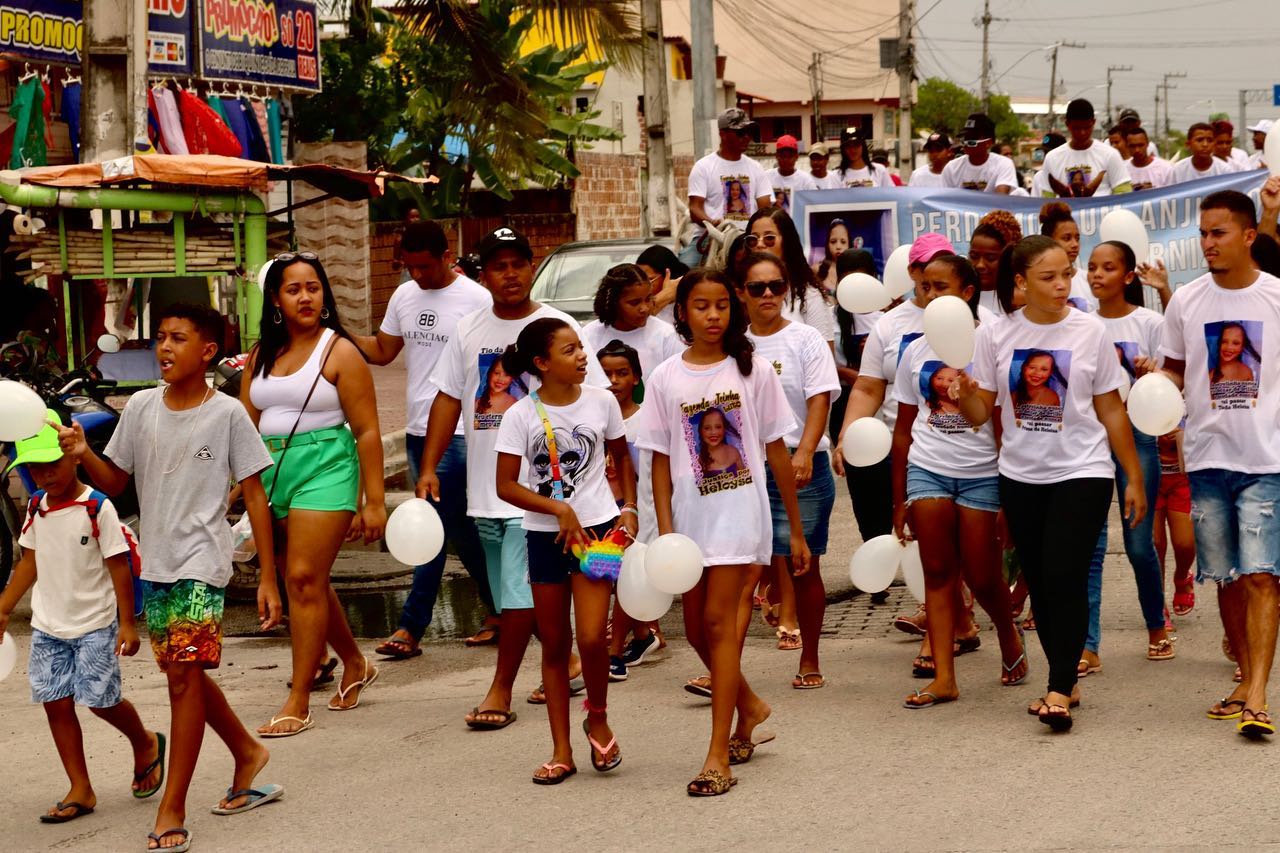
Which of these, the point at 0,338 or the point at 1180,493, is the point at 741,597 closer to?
the point at 1180,493

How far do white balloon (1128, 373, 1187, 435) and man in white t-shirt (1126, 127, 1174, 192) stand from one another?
815 centimetres

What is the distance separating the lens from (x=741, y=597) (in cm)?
596

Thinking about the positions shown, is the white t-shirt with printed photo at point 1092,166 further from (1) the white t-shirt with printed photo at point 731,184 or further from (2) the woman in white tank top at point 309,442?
(2) the woman in white tank top at point 309,442

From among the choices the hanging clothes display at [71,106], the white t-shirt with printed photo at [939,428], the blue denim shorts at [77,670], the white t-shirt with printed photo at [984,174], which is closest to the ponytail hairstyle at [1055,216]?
the white t-shirt with printed photo at [939,428]

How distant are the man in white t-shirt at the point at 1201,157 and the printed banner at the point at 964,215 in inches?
75.0

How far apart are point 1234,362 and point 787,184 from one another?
8.22 metres

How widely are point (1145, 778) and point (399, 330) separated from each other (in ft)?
13.5

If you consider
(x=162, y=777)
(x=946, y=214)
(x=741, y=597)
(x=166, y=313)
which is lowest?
(x=162, y=777)

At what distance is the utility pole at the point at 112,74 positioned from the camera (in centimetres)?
1275

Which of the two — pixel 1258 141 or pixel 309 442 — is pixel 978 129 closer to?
pixel 1258 141

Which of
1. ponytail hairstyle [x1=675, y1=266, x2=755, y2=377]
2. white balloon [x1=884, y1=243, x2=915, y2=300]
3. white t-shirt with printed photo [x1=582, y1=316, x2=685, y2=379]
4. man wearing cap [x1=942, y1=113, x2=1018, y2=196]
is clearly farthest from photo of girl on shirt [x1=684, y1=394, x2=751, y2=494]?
man wearing cap [x1=942, y1=113, x2=1018, y2=196]

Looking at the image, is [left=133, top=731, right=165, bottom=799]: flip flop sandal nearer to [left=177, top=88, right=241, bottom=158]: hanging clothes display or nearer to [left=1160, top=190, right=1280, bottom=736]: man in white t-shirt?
[left=1160, top=190, right=1280, bottom=736]: man in white t-shirt

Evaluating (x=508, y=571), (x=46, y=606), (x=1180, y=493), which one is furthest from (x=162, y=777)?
(x=1180, y=493)

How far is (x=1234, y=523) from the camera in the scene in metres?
6.44
